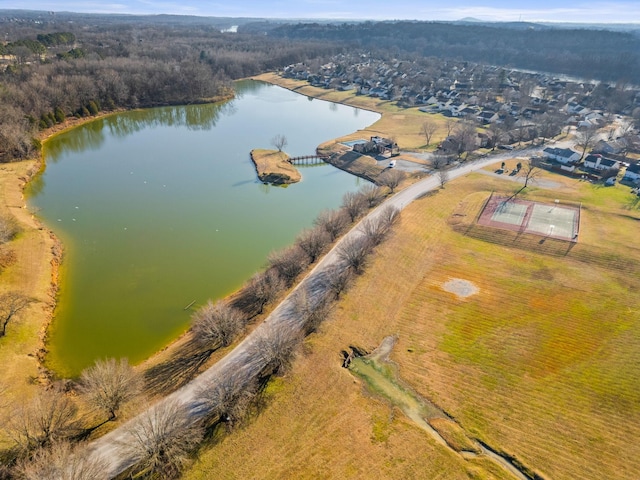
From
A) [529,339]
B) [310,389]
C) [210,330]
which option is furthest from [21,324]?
[529,339]

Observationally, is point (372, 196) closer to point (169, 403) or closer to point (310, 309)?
point (310, 309)

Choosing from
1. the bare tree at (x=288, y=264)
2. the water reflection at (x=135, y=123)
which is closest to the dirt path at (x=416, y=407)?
the bare tree at (x=288, y=264)

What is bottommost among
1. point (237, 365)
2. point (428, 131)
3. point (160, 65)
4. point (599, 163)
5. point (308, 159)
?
point (308, 159)

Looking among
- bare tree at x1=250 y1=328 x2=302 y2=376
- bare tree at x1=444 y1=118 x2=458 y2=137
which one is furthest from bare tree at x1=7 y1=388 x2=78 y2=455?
bare tree at x1=444 y1=118 x2=458 y2=137

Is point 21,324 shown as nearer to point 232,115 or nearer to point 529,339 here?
point 529,339

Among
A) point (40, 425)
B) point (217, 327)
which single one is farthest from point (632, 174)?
point (40, 425)

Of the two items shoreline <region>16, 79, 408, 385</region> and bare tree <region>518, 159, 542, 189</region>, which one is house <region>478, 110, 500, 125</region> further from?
shoreline <region>16, 79, 408, 385</region>

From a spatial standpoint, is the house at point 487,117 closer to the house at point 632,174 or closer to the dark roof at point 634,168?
the dark roof at point 634,168
